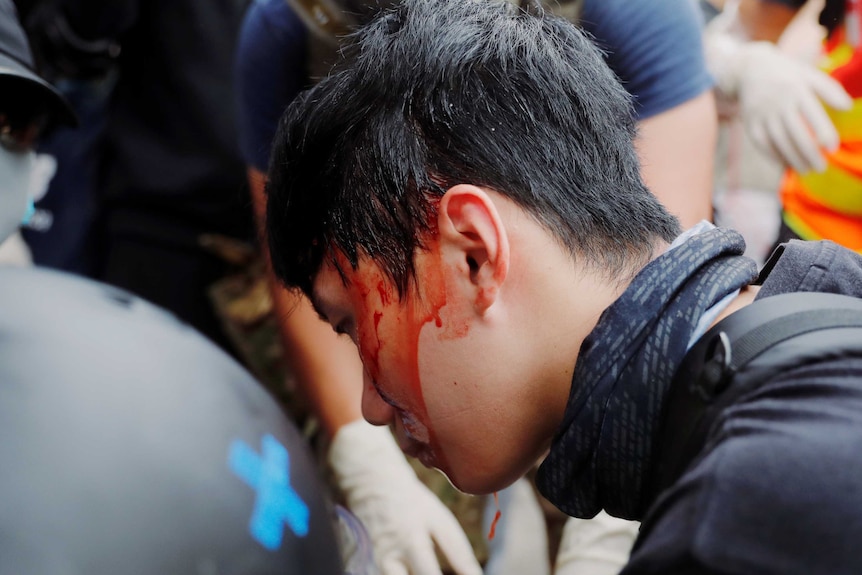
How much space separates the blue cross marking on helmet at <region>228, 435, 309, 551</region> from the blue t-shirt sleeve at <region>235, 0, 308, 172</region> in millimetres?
509

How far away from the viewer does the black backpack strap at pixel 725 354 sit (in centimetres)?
58

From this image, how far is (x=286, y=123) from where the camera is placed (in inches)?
32.9

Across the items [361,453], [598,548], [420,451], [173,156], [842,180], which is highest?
[842,180]

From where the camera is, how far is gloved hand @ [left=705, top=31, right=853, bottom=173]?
1.31 meters

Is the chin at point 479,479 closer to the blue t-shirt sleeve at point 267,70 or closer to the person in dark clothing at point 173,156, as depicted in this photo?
the blue t-shirt sleeve at point 267,70

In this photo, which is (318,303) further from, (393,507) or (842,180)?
(842,180)

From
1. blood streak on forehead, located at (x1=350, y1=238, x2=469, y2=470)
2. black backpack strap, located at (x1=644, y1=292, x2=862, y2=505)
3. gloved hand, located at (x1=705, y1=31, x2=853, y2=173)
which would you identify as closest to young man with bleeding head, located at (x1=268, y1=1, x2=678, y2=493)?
blood streak on forehead, located at (x1=350, y1=238, x2=469, y2=470)

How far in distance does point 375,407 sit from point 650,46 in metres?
0.66

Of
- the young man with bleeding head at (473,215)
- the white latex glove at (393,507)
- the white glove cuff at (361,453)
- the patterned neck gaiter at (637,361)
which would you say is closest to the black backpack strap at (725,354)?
the patterned neck gaiter at (637,361)

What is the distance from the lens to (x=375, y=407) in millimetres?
848

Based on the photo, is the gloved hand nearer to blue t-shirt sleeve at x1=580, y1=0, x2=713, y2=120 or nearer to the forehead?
blue t-shirt sleeve at x1=580, y1=0, x2=713, y2=120

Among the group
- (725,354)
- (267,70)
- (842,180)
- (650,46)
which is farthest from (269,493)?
(842,180)

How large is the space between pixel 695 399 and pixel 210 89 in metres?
1.41

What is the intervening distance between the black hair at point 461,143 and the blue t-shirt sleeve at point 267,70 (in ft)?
1.52
